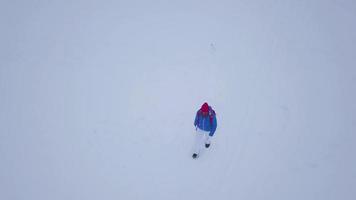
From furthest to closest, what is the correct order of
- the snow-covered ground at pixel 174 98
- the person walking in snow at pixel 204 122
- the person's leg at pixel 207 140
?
the person's leg at pixel 207 140
the snow-covered ground at pixel 174 98
the person walking in snow at pixel 204 122

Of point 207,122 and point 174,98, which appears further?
point 174,98

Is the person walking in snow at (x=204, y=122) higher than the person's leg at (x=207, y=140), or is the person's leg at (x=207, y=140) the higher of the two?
the person's leg at (x=207, y=140)

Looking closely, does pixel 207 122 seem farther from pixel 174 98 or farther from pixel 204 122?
pixel 174 98

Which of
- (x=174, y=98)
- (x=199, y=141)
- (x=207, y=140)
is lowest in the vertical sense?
(x=199, y=141)

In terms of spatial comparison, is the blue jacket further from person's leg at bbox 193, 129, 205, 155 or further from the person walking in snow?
person's leg at bbox 193, 129, 205, 155

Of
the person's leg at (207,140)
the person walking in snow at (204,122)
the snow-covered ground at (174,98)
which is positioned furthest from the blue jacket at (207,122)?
the snow-covered ground at (174,98)

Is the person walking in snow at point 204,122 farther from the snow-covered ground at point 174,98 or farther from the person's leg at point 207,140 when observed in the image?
the snow-covered ground at point 174,98

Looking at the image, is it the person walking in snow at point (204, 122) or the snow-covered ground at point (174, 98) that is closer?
the person walking in snow at point (204, 122)

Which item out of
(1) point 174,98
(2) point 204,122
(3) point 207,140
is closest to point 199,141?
(3) point 207,140

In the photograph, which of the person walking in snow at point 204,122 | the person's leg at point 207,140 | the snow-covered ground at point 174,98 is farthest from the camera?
the person's leg at point 207,140
